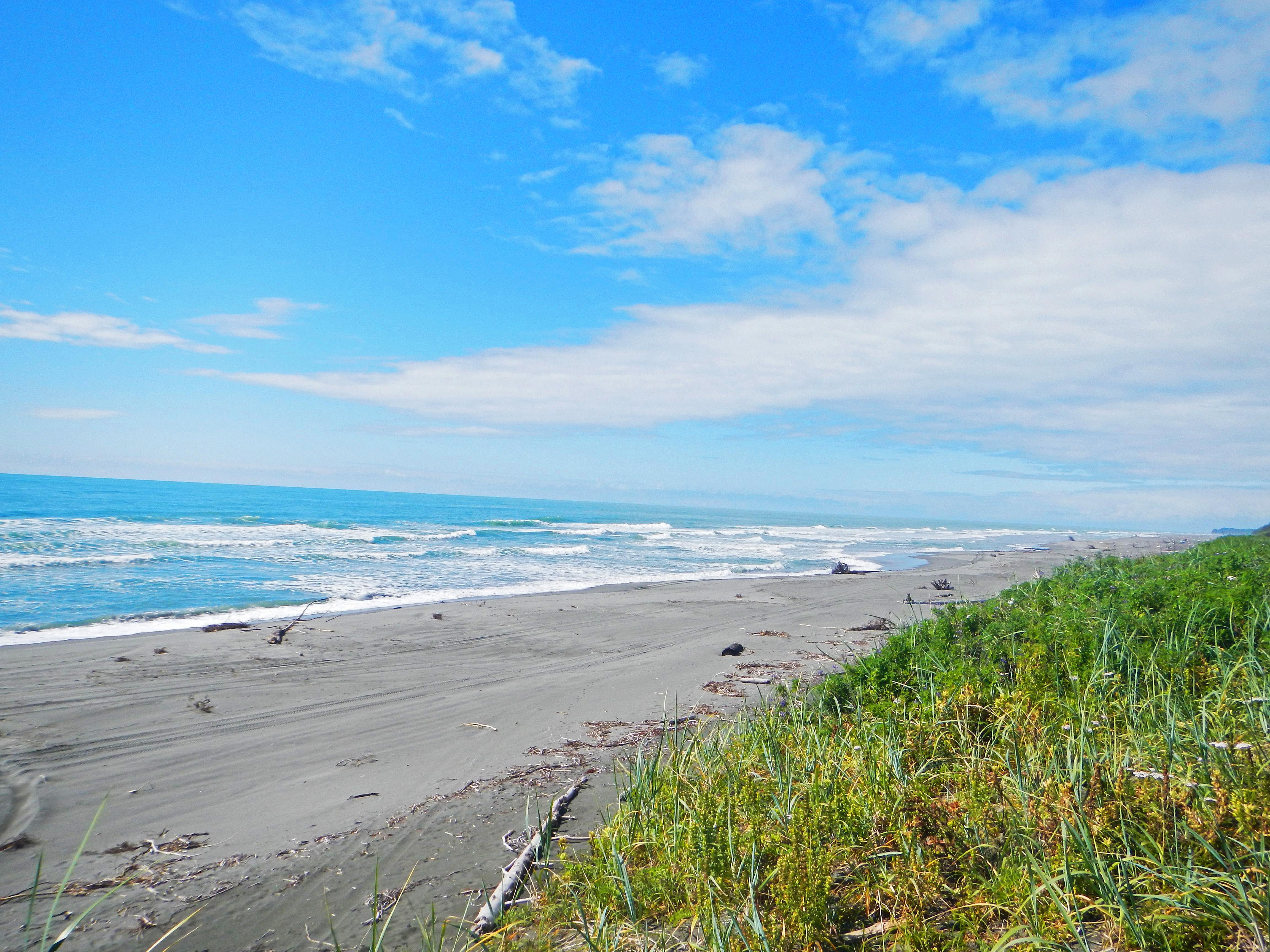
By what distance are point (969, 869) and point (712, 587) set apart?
57.7 ft

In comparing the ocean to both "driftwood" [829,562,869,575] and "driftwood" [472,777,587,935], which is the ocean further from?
"driftwood" [472,777,587,935]

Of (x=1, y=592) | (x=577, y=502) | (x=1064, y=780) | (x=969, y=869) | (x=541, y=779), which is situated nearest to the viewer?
(x=969, y=869)

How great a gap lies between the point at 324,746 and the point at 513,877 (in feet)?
13.4

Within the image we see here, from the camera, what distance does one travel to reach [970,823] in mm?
2992

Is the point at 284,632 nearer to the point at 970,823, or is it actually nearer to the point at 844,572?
the point at 970,823

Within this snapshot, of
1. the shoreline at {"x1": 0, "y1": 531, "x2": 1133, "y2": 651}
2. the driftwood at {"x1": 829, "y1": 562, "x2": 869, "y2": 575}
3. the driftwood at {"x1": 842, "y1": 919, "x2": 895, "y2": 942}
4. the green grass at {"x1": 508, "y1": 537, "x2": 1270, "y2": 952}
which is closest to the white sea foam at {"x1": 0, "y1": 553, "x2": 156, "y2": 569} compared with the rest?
the shoreline at {"x1": 0, "y1": 531, "x2": 1133, "y2": 651}

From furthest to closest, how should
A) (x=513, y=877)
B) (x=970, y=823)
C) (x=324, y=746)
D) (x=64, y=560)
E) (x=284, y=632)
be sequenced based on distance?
(x=64, y=560) → (x=284, y=632) → (x=324, y=746) → (x=513, y=877) → (x=970, y=823)

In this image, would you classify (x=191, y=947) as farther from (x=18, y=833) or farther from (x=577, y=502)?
(x=577, y=502)

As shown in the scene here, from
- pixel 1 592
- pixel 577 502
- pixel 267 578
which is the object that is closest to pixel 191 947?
pixel 1 592

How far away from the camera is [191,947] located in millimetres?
3385

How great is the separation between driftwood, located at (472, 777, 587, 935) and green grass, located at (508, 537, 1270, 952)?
0.54 ft

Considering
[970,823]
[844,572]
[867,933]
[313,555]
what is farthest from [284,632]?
[844,572]

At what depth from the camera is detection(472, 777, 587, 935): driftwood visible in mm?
3098

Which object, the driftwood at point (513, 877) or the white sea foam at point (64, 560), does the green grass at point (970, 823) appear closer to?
the driftwood at point (513, 877)
